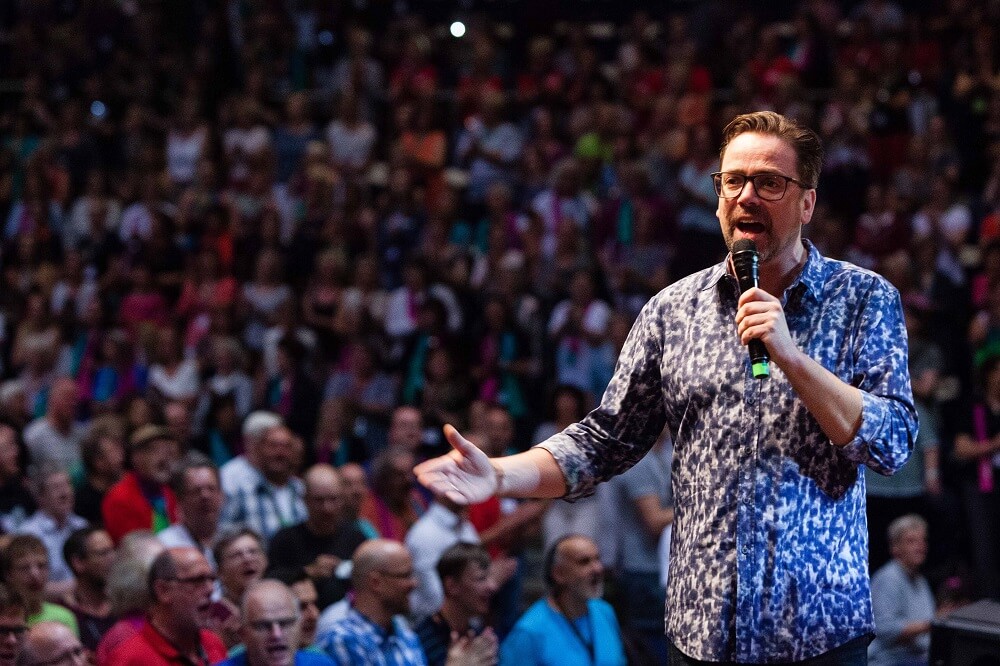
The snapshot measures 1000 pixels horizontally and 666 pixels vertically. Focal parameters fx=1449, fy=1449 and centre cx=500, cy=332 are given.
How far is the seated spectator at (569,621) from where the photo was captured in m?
5.35

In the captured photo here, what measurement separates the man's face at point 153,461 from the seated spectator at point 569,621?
2.29m

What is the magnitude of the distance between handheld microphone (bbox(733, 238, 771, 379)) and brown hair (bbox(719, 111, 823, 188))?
154 millimetres

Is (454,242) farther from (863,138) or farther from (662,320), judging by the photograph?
(662,320)

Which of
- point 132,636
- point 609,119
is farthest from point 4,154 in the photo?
point 132,636

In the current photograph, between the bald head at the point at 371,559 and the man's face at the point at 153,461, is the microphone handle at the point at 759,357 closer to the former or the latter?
the bald head at the point at 371,559

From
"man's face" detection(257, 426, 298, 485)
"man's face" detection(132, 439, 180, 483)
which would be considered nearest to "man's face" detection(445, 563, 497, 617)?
"man's face" detection(257, 426, 298, 485)

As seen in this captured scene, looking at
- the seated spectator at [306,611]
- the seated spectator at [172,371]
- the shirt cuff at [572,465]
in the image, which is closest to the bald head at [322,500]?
the seated spectator at [306,611]

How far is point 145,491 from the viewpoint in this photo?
709 centimetres

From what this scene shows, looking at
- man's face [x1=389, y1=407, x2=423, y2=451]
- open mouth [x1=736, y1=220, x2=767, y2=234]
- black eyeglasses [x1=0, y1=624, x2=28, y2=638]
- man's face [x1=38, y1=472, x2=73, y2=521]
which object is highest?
man's face [x1=389, y1=407, x2=423, y2=451]

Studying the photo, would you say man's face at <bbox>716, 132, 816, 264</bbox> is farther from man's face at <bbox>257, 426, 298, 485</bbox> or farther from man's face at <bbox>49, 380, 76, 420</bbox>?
man's face at <bbox>49, 380, 76, 420</bbox>

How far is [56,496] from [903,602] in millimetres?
3962

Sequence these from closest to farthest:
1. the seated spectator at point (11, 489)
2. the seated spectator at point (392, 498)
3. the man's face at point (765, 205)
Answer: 1. the man's face at point (765, 205)
2. the seated spectator at point (392, 498)
3. the seated spectator at point (11, 489)

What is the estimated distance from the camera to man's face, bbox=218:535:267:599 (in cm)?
569

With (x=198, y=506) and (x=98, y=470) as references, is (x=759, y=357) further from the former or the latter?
(x=98, y=470)
